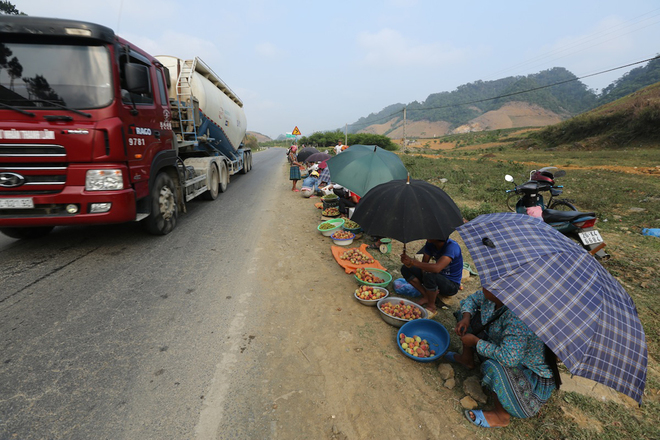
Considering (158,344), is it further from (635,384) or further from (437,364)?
(635,384)

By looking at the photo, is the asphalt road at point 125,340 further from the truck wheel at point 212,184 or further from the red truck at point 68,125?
the truck wheel at point 212,184

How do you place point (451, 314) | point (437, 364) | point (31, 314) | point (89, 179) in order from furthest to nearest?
point (89, 179)
point (451, 314)
point (31, 314)
point (437, 364)

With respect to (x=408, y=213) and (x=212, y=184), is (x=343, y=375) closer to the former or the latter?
(x=408, y=213)

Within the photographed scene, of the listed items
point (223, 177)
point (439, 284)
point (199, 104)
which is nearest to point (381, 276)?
point (439, 284)

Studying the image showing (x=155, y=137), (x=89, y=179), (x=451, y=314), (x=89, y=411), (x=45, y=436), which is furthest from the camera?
(x=155, y=137)

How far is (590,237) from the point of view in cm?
423

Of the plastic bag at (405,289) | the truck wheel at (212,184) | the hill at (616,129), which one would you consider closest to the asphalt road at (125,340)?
the plastic bag at (405,289)

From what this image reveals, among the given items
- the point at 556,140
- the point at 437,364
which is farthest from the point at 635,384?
the point at 556,140

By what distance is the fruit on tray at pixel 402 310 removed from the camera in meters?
3.21

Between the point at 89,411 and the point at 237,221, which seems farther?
the point at 237,221

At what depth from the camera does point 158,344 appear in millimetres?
2719

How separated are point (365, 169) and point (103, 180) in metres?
3.95

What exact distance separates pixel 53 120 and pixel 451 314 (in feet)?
18.9

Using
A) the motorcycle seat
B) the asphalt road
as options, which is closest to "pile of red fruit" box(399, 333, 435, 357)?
the asphalt road
